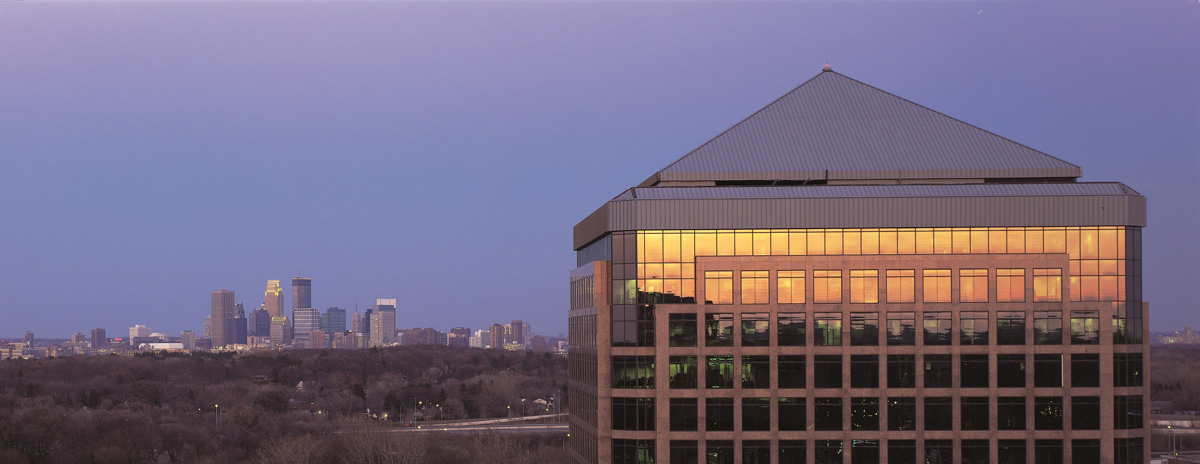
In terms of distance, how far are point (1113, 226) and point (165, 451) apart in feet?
449

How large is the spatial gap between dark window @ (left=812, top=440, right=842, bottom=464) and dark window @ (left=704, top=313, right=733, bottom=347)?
791 cm

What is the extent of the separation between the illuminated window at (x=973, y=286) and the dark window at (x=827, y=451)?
1164 cm

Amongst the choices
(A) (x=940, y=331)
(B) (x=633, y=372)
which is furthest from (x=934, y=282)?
(B) (x=633, y=372)

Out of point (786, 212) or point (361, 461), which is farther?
point (361, 461)

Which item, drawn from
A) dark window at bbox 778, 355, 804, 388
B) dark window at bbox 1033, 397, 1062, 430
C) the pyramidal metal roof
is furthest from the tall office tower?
the pyramidal metal roof

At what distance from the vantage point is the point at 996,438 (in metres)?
70.6

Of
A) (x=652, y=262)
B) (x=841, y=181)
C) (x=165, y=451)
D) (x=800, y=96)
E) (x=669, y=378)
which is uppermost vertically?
(x=800, y=96)

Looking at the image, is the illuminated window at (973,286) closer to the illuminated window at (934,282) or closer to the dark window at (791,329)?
the illuminated window at (934,282)

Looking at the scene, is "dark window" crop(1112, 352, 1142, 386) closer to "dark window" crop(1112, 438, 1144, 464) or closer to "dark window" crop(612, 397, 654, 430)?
"dark window" crop(1112, 438, 1144, 464)

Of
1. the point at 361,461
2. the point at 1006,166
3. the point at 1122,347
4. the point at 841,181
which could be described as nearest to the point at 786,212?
A: the point at 841,181

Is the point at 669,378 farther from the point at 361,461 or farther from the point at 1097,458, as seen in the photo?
the point at 361,461

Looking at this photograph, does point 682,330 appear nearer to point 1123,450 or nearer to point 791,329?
point 791,329

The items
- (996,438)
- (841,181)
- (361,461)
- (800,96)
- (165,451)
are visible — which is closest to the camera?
(996,438)

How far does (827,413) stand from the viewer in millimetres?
71188
